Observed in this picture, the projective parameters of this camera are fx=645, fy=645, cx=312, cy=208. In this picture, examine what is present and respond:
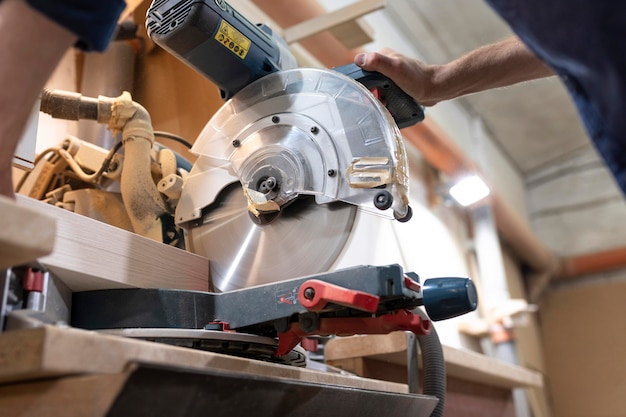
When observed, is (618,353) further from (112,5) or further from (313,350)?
(112,5)

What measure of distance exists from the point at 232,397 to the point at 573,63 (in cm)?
44

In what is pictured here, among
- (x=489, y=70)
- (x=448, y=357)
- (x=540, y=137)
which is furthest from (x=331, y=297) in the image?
(x=540, y=137)

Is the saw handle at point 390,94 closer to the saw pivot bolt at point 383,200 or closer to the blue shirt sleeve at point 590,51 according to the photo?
the saw pivot bolt at point 383,200

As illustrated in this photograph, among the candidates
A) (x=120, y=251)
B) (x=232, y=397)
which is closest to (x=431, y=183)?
(x=120, y=251)

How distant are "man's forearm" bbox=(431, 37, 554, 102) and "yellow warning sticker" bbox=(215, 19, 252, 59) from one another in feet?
1.30

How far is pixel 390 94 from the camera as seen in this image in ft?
3.89

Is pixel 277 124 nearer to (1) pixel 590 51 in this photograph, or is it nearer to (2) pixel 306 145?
(2) pixel 306 145

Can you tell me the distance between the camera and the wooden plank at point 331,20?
194cm

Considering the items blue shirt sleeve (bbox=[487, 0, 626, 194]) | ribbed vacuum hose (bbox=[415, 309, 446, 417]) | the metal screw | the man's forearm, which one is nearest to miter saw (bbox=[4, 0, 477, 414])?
the metal screw

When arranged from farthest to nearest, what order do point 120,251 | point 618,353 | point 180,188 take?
point 618,353 → point 180,188 → point 120,251

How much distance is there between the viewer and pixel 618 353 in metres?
3.93

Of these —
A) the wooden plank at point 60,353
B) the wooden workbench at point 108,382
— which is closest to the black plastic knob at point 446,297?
the wooden workbench at point 108,382

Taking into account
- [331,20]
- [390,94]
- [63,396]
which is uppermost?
[331,20]

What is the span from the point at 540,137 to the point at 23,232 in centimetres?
411
